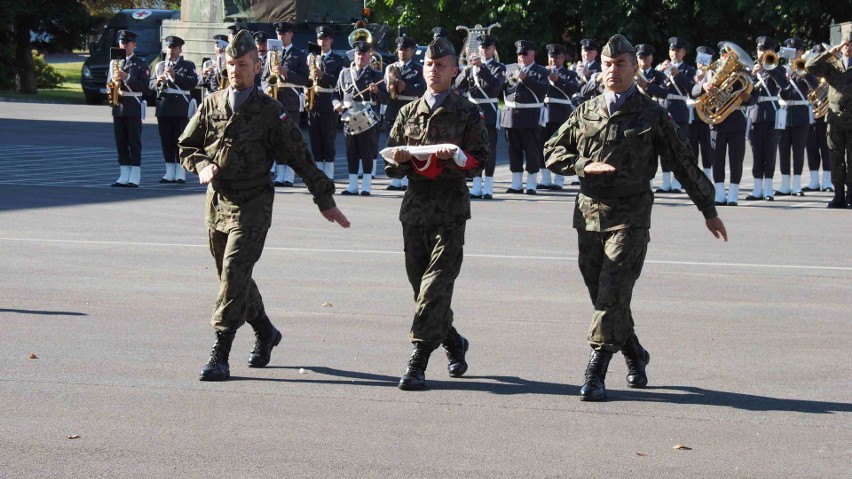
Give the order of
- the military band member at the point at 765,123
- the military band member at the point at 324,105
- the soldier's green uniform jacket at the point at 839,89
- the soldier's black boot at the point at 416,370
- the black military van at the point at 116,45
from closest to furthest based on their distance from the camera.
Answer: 1. the soldier's black boot at the point at 416,370
2. the soldier's green uniform jacket at the point at 839,89
3. the military band member at the point at 765,123
4. the military band member at the point at 324,105
5. the black military van at the point at 116,45

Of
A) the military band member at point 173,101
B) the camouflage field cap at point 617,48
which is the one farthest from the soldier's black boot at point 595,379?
the military band member at point 173,101

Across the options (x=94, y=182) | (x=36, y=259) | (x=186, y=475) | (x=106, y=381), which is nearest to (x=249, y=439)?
(x=186, y=475)

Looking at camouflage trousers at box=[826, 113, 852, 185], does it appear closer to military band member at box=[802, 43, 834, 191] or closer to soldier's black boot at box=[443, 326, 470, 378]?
military band member at box=[802, 43, 834, 191]

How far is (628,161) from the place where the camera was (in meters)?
7.80

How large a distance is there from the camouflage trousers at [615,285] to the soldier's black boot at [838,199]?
11.5 meters

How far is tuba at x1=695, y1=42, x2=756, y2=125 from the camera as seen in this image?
1881 centimetres

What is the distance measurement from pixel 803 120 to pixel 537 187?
3.91 meters

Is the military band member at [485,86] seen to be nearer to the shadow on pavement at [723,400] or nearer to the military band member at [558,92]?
the military band member at [558,92]

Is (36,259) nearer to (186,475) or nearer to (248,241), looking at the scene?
(248,241)

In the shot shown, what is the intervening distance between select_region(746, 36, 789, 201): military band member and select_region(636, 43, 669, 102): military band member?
1.24 meters

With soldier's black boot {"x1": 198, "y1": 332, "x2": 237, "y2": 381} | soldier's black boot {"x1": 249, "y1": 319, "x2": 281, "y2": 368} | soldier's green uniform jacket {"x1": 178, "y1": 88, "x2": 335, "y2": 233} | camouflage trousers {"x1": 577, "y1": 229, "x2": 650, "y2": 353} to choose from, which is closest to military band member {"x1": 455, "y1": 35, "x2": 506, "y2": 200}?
soldier's black boot {"x1": 249, "y1": 319, "x2": 281, "y2": 368}

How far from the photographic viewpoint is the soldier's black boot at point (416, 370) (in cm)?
798

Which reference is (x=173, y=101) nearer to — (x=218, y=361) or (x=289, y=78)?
(x=289, y=78)

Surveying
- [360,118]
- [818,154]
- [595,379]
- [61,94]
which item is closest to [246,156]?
[595,379]
